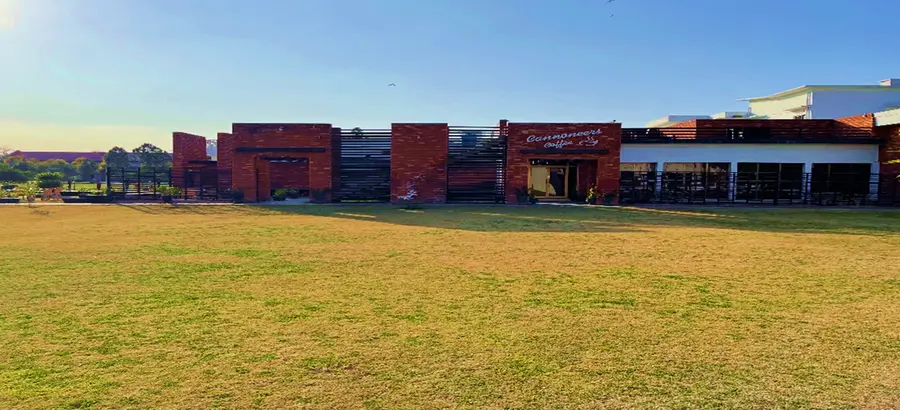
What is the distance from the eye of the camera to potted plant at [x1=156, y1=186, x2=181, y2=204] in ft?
80.5

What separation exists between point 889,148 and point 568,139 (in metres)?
15.1

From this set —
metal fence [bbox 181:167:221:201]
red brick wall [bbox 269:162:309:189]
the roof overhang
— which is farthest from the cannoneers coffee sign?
metal fence [bbox 181:167:221:201]

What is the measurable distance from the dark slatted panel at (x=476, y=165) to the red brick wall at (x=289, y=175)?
9148mm

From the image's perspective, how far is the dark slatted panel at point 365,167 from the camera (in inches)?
1001

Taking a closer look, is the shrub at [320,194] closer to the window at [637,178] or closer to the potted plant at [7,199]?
the potted plant at [7,199]

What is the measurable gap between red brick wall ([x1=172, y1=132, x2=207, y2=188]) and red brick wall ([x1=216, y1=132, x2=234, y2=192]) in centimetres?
180

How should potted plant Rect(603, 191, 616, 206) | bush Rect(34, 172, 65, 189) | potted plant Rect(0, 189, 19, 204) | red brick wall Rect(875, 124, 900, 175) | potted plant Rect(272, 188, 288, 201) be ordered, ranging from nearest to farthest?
1. red brick wall Rect(875, 124, 900, 175)
2. potted plant Rect(603, 191, 616, 206)
3. potted plant Rect(0, 189, 19, 204)
4. potted plant Rect(272, 188, 288, 201)
5. bush Rect(34, 172, 65, 189)

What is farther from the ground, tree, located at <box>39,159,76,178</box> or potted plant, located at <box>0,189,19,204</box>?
tree, located at <box>39,159,76,178</box>

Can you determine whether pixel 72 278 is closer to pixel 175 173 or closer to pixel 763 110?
pixel 175 173

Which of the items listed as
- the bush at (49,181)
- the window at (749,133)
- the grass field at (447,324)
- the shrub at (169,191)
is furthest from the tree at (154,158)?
the window at (749,133)

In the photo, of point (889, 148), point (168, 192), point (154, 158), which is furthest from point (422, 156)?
point (154, 158)

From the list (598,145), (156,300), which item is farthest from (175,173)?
(156,300)

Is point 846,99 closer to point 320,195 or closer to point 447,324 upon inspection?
point 320,195

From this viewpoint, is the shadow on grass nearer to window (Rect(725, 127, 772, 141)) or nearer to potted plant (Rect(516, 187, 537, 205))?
potted plant (Rect(516, 187, 537, 205))
